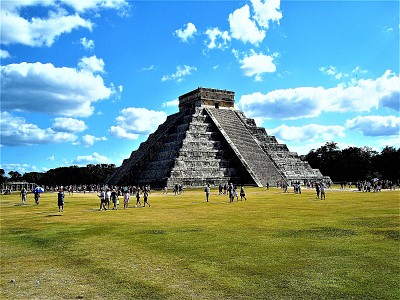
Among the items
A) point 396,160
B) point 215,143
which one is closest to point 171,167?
point 215,143

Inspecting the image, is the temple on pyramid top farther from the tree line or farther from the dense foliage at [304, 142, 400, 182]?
the dense foliage at [304, 142, 400, 182]

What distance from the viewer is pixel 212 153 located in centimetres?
5100

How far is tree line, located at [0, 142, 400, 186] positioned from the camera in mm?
77688

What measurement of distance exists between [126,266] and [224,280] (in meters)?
2.28

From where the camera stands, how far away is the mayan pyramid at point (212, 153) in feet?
157

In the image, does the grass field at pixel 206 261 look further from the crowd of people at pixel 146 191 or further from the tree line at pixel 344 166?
the tree line at pixel 344 166

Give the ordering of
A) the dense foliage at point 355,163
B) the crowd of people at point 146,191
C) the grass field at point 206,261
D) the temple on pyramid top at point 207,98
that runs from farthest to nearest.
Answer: the dense foliage at point 355,163, the temple on pyramid top at point 207,98, the crowd of people at point 146,191, the grass field at point 206,261

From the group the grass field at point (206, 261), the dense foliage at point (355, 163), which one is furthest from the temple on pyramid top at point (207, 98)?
the grass field at point (206, 261)

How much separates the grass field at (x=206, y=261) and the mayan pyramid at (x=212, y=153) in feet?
106

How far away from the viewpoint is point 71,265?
Result: 848 centimetres

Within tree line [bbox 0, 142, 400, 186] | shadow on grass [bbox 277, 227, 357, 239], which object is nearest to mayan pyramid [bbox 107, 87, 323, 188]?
tree line [bbox 0, 142, 400, 186]

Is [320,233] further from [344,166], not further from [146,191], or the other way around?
[344,166]

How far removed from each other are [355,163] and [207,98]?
36120mm

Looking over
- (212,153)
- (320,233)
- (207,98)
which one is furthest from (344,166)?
(320,233)
